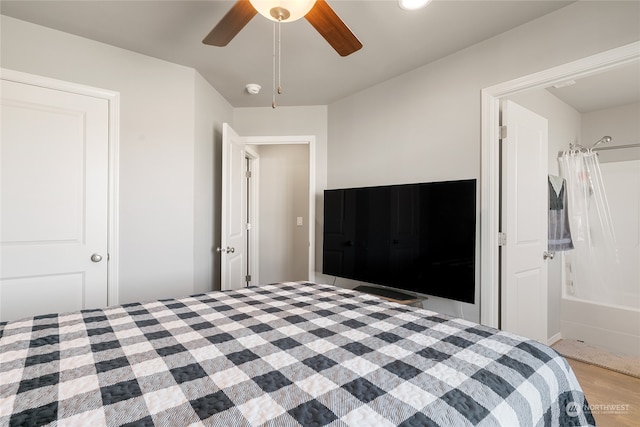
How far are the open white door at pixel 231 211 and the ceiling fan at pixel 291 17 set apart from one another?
4.17 ft

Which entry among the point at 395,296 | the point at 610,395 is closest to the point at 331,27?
the point at 395,296

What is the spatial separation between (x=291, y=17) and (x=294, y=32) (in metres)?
0.82

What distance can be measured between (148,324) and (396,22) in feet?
6.95

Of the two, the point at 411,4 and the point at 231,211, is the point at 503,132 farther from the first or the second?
the point at 231,211

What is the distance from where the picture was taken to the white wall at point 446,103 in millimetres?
1664

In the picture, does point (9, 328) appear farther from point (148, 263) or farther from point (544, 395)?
point (544, 395)

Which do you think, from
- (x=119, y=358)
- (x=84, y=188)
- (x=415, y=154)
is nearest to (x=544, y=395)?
(x=119, y=358)

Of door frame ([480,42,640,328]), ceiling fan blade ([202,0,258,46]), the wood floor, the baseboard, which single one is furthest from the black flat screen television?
the baseboard

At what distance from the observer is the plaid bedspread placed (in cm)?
64

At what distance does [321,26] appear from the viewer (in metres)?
1.43

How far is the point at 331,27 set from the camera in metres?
1.44

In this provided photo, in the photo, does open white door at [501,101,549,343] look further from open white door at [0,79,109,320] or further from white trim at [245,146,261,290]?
white trim at [245,146,261,290]

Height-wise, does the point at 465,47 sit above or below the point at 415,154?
above

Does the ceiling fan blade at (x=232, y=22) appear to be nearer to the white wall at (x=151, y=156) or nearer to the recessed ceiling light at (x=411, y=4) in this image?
the recessed ceiling light at (x=411, y=4)
